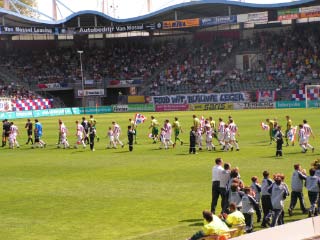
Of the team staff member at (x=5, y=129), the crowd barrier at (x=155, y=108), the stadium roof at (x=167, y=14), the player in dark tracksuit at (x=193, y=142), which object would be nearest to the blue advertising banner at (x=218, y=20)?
the stadium roof at (x=167, y=14)

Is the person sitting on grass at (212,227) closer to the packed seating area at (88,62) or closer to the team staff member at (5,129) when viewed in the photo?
the team staff member at (5,129)

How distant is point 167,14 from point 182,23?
4.82 meters

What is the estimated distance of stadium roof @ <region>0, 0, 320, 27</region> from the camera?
78.0 metres

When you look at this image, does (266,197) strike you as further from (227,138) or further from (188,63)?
(188,63)

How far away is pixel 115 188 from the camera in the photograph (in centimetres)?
2295

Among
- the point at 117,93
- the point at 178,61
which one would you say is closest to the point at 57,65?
the point at 117,93

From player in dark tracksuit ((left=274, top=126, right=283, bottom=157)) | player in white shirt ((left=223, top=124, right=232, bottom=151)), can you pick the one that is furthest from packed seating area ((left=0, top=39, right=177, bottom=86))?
player in dark tracksuit ((left=274, top=126, right=283, bottom=157))

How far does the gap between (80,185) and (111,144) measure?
1459cm

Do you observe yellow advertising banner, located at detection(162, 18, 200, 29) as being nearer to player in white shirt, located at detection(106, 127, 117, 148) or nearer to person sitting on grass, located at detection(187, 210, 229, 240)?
player in white shirt, located at detection(106, 127, 117, 148)

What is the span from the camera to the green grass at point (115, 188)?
1691 centimetres

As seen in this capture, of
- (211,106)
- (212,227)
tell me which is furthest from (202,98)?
(212,227)

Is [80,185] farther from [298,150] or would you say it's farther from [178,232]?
[298,150]

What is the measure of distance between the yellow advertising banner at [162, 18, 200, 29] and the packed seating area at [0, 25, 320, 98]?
6795 millimetres

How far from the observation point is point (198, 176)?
971 inches
